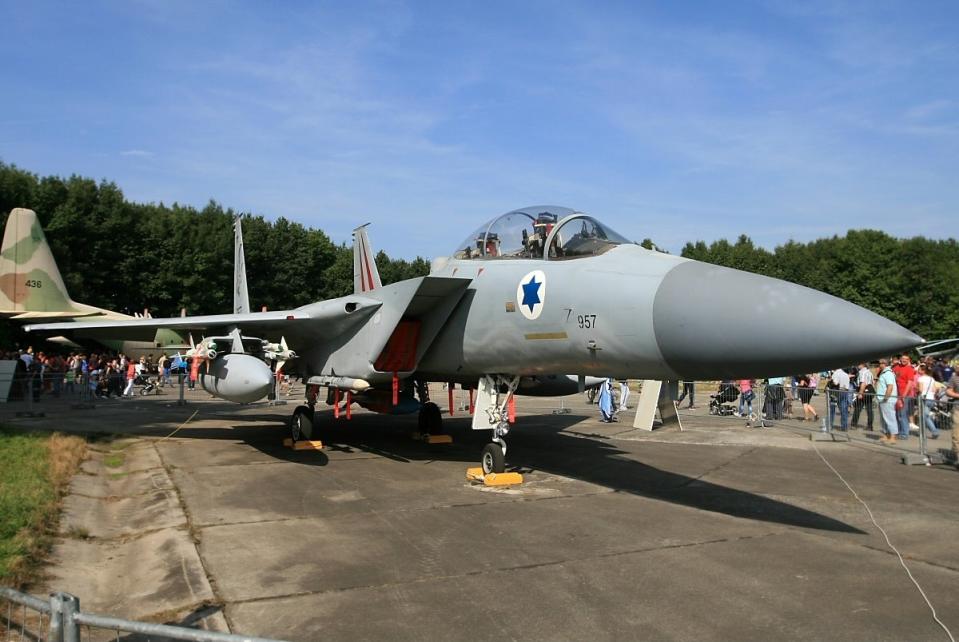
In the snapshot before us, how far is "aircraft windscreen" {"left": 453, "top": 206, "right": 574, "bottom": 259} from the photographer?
299 inches

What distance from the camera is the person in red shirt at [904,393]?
37.3 ft

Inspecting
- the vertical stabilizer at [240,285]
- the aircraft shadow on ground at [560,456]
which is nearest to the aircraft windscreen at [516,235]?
the aircraft shadow on ground at [560,456]

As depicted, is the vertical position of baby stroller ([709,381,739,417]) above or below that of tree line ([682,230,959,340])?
below

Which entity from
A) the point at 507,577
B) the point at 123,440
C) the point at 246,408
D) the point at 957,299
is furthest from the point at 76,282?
the point at 957,299

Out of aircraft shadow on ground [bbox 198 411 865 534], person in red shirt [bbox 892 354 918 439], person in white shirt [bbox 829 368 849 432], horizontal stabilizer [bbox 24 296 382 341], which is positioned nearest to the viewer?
aircraft shadow on ground [bbox 198 411 865 534]

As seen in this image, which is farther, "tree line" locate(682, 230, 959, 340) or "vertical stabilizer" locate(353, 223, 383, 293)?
"tree line" locate(682, 230, 959, 340)

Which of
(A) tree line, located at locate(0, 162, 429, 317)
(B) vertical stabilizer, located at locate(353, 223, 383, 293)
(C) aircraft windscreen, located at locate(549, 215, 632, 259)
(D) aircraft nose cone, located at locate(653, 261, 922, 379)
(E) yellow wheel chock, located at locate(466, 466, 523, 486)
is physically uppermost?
(A) tree line, located at locate(0, 162, 429, 317)

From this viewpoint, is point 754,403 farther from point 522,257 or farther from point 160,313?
point 160,313

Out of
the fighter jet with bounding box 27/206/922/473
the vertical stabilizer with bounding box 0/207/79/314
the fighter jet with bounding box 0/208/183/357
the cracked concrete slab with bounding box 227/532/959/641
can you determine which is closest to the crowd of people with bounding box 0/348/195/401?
the fighter jet with bounding box 0/208/183/357

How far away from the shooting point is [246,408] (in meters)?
19.2

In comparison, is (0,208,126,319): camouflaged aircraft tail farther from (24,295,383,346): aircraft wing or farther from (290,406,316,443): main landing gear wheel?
(290,406,316,443): main landing gear wheel

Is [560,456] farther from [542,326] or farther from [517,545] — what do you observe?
[517,545]

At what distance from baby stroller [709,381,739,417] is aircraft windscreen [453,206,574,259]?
38.8 ft

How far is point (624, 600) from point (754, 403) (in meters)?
15.6
